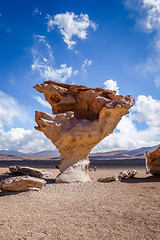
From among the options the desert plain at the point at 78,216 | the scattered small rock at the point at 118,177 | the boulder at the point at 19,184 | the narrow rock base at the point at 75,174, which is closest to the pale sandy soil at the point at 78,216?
the desert plain at the point at 78,216

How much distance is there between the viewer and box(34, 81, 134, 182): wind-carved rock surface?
360 inches

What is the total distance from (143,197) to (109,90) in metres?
6.28

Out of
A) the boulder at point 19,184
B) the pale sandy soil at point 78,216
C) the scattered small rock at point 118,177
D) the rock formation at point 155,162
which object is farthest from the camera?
the rock formation at point 155,162

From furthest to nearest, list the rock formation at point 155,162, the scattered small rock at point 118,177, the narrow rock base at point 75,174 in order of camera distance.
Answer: the rock formation at point 155,162, the scattered small rock at point 118,177, the narrow rock base at point 75,174

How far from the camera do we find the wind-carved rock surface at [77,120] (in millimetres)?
9141

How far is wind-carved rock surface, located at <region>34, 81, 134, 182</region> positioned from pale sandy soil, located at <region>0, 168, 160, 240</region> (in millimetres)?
3139

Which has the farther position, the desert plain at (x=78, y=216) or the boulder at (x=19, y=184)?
the boulder at (x=19, y=184)

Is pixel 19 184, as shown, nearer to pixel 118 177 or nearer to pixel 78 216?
pixel 78 216

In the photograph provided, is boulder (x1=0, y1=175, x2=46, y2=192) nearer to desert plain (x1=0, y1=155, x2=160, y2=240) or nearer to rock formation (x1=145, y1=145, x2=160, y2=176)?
desert plain (x1=0, y1=155, x2=160, y2=240)

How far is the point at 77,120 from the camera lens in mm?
9750

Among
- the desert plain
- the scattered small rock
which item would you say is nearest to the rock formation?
the scattered small rock

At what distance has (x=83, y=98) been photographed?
1019cm

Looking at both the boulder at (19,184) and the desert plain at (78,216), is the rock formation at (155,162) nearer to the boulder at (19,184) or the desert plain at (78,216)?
the desert plain at (78,216)

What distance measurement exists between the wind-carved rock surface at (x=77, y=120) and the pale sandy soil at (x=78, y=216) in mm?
3139
